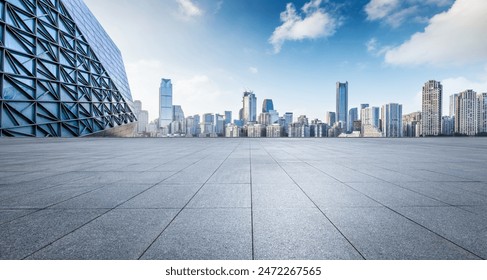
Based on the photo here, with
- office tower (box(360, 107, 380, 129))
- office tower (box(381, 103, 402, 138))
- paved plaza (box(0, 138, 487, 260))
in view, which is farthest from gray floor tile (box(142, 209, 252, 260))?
office tower (box(360, 107, 380, 129))

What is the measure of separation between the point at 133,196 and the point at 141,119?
20202 centimetres

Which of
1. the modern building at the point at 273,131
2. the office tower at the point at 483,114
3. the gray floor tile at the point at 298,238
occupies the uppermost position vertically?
the office tower at the point at 483,114

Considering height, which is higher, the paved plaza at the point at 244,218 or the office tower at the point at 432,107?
the office tower at the point at 432,107

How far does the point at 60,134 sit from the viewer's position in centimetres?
3195

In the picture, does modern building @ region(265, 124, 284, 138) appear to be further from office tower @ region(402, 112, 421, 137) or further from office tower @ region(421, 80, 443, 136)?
office tower @ region(421, 80, 443, 136)

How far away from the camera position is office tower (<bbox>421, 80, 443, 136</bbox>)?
96.1m

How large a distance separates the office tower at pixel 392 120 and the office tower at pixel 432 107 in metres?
40.4

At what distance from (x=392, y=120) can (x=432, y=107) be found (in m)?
64.3

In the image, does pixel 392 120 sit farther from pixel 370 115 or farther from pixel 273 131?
pixel 273 131

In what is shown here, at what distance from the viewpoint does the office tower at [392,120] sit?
144 metres

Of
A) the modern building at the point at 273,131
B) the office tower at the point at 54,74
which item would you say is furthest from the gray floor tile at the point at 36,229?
the modern building at the point at 273,131

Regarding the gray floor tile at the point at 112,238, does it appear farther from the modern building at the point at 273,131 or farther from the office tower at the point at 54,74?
the modern building at the point at 273,131
